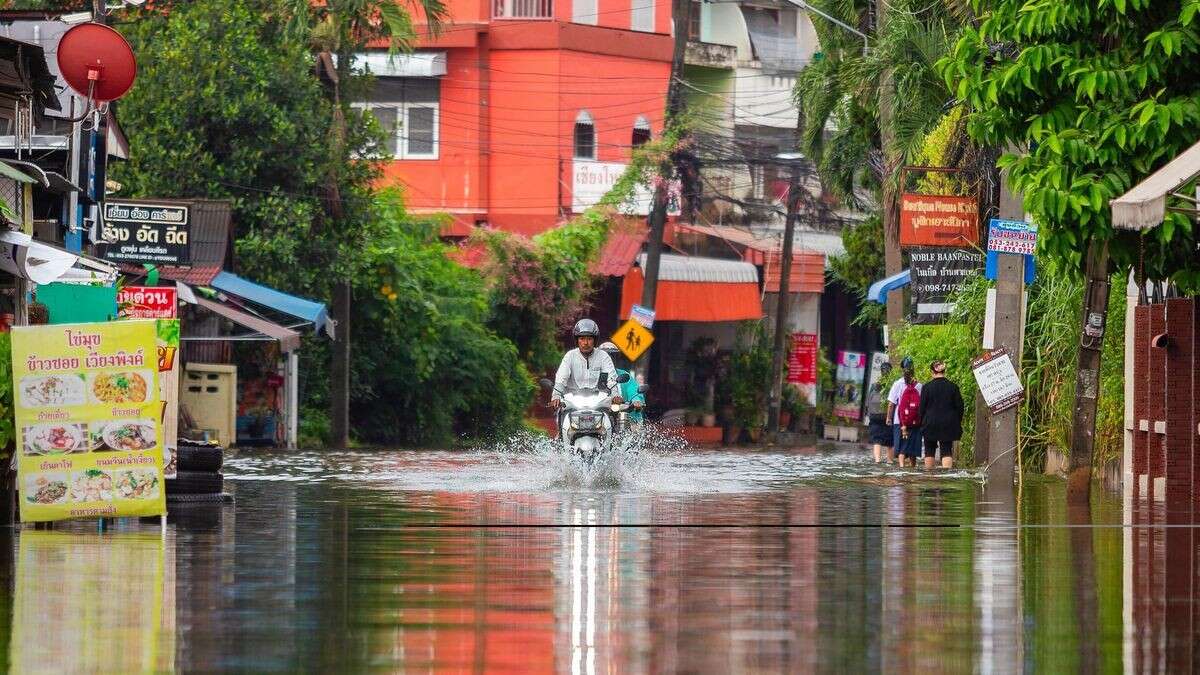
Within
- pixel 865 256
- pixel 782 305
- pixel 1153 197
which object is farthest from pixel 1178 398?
pixel 782 305

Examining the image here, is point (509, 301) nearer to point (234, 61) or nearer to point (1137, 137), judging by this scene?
point (234, 61)

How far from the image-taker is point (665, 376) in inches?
2500

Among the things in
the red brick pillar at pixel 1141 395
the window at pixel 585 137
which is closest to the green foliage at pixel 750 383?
the window at pixel 585 137

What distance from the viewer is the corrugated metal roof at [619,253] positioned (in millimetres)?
57844

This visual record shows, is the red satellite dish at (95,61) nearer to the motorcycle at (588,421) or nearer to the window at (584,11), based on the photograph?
the motorcycle at (588,421)

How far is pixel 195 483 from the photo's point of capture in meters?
21.8

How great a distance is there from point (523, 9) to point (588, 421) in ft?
113

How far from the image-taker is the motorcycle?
988 inches

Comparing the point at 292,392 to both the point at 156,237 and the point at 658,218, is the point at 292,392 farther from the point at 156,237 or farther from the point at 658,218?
the point at 658,218

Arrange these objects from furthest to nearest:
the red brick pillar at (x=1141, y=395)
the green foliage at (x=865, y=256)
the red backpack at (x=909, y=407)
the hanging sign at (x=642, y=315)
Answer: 1. the hanging sign at (x=642, y=315)
2. the green foliage at (x=865, y=256)
3. the red backpack at (x=909, y=407)
4. the red brick pillar at (x=1141, y=395)

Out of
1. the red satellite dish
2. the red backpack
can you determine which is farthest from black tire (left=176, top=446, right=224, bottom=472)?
the red backpack

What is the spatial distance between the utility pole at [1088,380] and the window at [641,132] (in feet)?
118

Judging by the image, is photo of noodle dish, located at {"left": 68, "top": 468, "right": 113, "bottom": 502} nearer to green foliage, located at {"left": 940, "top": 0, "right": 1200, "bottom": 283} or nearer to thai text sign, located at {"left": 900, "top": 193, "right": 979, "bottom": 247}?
green foliage, located at {"left": 940, "top": 0, "right": 1200, "bottom": 283}

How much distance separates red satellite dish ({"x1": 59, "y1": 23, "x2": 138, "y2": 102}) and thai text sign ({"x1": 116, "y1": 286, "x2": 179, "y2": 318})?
2.27 m
